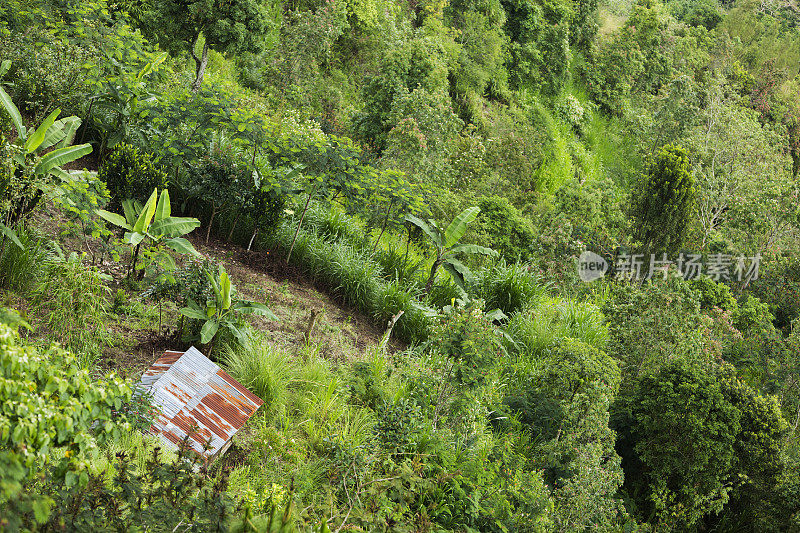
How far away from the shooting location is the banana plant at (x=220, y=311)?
5363 mm

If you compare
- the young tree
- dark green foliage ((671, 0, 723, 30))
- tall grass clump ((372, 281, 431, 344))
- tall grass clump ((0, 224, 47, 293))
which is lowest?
tall grass clump ((372, 281, 431, 344))

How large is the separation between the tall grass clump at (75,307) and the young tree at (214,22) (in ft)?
19.9

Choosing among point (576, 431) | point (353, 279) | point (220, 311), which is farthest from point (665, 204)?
point (220, 311)

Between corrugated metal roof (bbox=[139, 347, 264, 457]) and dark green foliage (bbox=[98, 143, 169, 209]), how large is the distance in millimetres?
2614

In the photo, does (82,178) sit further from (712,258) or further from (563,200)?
(712,258)

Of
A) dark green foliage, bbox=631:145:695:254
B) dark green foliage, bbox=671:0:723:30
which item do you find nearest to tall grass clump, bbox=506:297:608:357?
dark green foliage, bbox=631:145:695:254

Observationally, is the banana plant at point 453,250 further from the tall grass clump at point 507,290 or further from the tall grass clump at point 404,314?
the tall grass clump at point 507,290

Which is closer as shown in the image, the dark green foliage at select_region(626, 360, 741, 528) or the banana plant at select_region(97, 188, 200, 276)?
the banana plant at select_region(97, 188, 200, 276)

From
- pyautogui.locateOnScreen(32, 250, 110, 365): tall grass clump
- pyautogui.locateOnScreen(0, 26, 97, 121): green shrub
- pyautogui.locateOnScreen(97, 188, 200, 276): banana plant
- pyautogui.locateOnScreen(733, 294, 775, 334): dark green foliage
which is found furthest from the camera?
pyautogui.locateOnScreen(733, 294, 775, 334): dark green foliage

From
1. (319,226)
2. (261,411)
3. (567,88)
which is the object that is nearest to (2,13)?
(319,226)

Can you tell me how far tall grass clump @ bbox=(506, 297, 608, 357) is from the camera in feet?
26.5

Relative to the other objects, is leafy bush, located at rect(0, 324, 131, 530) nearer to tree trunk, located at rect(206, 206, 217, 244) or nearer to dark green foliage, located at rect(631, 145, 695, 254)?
tree trunk, located at rect(206, 206, 217, 244)

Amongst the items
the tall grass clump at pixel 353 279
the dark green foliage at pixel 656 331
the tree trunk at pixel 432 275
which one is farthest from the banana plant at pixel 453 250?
the dark green foliage at pixel 656 331

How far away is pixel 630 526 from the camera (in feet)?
19.2
